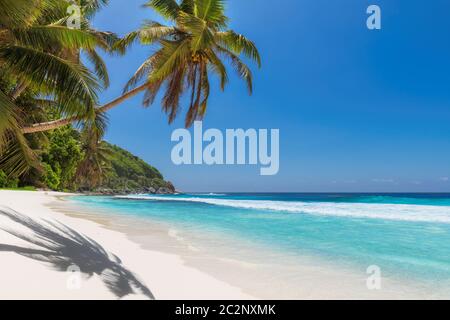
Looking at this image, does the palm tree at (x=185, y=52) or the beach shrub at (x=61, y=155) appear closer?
the palm tree at (x=185, y=52)

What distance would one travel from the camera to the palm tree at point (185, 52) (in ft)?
26.5

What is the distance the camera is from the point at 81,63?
30.3ft

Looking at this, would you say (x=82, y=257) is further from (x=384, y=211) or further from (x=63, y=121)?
(x=384, y=211)

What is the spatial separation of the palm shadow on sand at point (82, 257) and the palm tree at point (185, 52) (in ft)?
8.99

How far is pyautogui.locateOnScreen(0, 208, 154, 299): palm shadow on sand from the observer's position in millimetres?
4121

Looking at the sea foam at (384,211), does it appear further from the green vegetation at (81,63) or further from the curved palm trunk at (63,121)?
the curved palm trunk at (63,121)

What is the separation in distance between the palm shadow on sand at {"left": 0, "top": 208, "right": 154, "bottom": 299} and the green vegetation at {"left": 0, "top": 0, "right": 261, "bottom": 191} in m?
1.65

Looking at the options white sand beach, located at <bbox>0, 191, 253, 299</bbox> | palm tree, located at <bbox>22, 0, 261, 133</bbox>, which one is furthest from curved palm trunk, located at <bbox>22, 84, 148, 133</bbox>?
white sand beach, located at <bbox>0, 191, 253, 299</bbox>

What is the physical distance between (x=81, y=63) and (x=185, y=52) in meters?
3.17

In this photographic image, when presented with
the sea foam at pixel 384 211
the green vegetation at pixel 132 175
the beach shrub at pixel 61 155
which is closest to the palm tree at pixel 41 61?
the sea foam at pixel 384 211

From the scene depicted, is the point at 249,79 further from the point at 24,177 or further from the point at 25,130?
the point at 24,177

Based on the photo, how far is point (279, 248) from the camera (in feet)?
26.1

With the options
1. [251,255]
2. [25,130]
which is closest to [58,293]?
[251,255]

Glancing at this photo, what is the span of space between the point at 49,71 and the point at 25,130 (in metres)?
2.96
